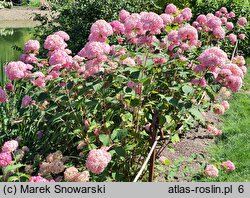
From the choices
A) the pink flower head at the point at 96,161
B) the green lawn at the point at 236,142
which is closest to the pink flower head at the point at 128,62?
the pink flower head at the point at 96,161

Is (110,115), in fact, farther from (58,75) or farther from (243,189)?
(243,189)

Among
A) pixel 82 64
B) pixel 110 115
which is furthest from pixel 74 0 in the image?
pixel 110 115

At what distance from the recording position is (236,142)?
3.94 meters

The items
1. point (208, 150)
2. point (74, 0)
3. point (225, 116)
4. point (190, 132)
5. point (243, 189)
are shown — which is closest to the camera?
point (243, 189)

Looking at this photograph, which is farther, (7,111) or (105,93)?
(7,111)

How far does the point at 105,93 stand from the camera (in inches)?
92.8

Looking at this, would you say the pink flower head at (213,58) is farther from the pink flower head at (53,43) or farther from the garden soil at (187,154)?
the garden soil at (187,154)

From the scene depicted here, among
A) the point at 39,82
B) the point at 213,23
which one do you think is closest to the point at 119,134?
the point at 39,82

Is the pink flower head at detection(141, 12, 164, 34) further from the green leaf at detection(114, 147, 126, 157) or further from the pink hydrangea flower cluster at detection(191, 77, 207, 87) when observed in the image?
the green leaf at detection(114, 147, 126, 157)

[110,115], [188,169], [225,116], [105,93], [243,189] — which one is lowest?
[225,116]

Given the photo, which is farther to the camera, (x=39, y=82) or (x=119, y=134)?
(x=39, y=82)

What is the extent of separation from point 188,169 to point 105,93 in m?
1.11

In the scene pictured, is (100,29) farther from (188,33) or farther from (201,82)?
(201,82)

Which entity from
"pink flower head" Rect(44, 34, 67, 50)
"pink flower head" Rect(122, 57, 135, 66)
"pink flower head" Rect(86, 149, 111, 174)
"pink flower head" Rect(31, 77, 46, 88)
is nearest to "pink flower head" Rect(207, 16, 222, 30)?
"pink flower head" Rect(122, 57, 135, 66)
